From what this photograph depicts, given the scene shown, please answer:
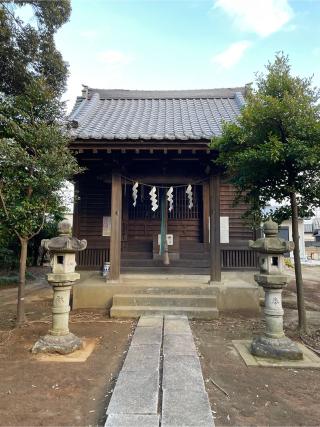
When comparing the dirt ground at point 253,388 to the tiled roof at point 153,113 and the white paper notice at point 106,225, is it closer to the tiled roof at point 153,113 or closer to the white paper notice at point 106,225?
the tiled roof at point 153,113

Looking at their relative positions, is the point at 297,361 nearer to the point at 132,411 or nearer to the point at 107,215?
the point at 132,411

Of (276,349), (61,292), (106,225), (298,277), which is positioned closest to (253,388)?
(276,349)

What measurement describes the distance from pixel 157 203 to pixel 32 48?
578 centimetres

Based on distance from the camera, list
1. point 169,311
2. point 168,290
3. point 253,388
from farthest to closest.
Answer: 1. point 168,290
2. point 169,311
3. point 253,388

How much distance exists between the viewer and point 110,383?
3611 mm

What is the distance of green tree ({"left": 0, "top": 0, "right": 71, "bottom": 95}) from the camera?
804 cm

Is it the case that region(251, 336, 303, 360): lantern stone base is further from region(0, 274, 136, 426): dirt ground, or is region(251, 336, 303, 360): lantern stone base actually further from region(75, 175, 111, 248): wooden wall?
region(75, 175, 111, 248): wooden wall

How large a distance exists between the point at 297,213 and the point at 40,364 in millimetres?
5065

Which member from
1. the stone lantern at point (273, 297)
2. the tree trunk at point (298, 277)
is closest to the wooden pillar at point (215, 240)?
the tree trunk at point (298, 277)

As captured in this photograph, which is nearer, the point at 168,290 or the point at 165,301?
the point at 165,301

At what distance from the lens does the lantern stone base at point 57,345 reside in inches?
176

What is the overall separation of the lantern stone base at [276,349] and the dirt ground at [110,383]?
1.05 feet

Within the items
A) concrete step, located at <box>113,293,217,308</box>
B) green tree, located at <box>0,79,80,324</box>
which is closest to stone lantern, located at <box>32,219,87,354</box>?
green tree, located at <box>0,79,80,324</box>

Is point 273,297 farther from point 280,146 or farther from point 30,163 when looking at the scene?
point 30,163
